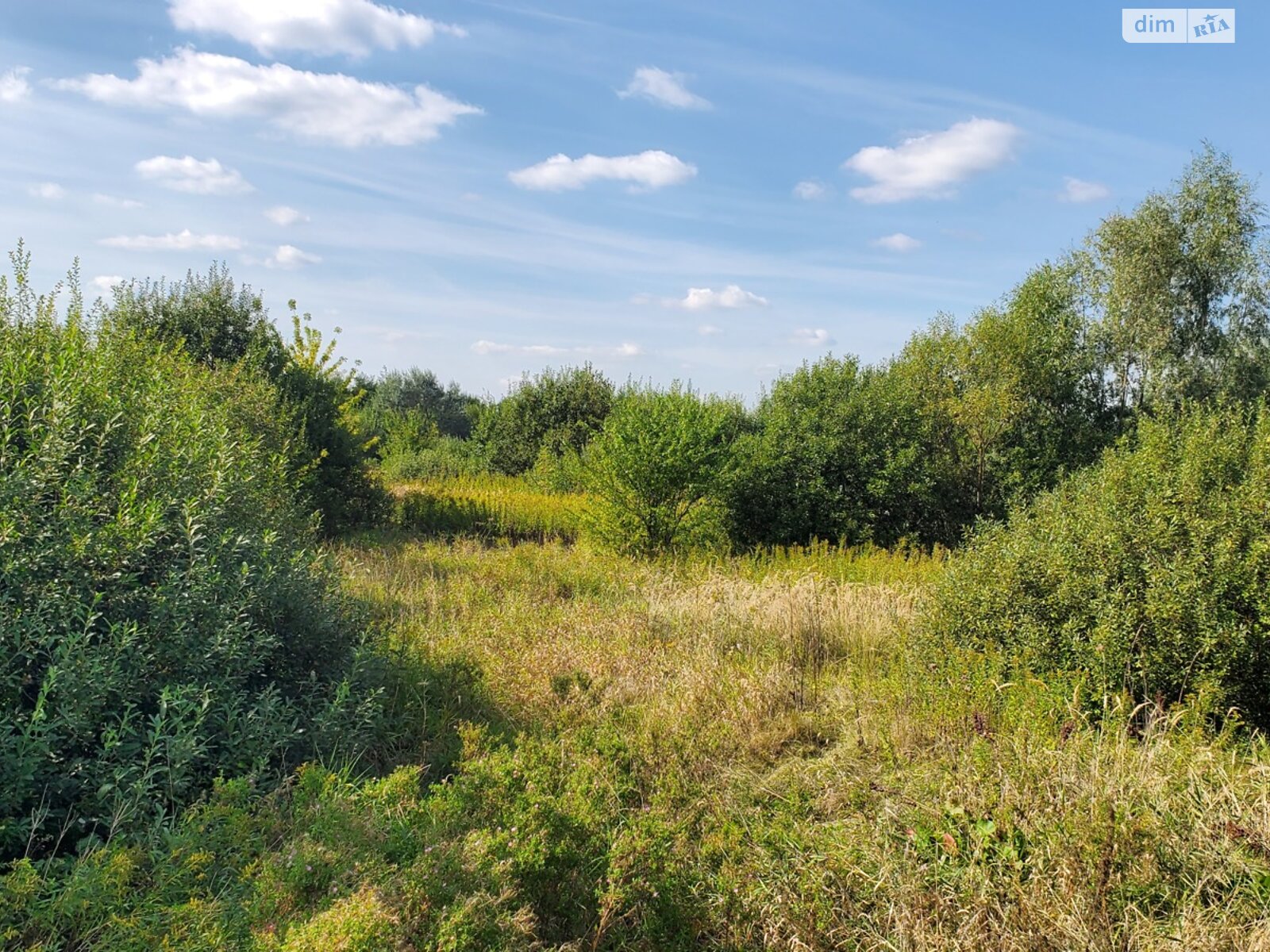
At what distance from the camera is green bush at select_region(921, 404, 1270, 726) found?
4.56 meters

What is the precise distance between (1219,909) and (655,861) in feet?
6.59

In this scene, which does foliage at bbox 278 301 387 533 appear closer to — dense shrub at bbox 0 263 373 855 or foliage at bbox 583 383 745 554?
foliage at bbox 583 383 745 554

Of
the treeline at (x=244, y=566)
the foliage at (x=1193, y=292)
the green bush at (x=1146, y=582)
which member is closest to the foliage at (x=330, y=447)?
the treeline at (x=244, y=566)

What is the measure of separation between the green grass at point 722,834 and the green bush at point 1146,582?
1.02 ft

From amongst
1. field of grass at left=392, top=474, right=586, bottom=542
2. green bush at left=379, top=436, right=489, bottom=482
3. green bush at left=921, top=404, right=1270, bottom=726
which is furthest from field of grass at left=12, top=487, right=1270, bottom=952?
green bush at left=379, top=436, right=489, bottom=482

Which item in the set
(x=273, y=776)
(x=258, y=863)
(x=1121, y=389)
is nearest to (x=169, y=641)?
(x=273, y=776)

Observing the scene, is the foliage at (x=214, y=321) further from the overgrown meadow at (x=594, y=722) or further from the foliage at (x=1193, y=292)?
the foliage at (x=1193, y=292)

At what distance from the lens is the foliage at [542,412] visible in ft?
73.3

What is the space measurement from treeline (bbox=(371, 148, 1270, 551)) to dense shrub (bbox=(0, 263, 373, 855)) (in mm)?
7884

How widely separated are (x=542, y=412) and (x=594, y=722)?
1795 cm

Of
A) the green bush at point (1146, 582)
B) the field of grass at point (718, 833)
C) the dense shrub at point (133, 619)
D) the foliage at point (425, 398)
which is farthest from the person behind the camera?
the foliage at point (425, 398)

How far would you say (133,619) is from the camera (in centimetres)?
375

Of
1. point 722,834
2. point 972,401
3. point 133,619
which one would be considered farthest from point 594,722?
point 972,401

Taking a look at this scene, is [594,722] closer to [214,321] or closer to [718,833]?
[718,833]
